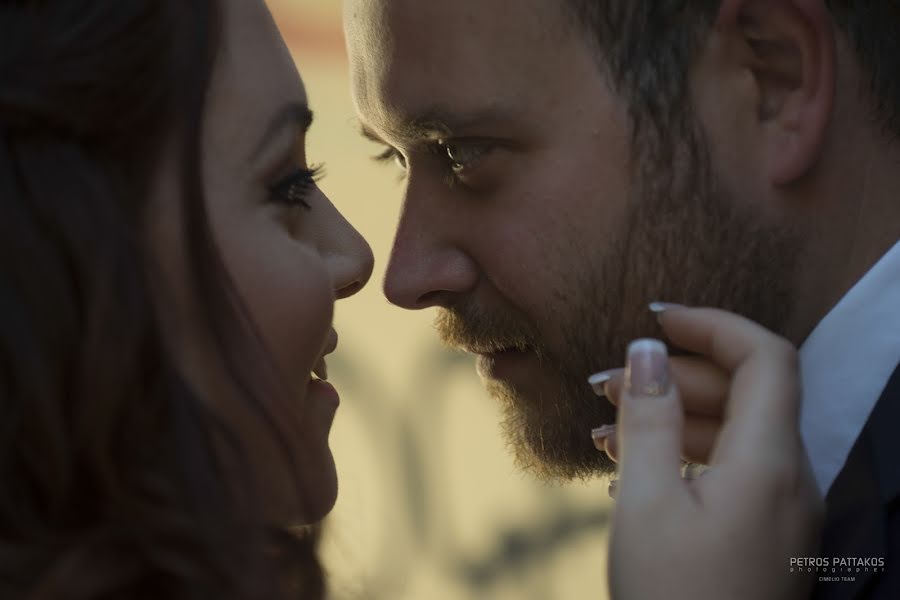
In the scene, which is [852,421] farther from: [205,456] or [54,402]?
[54,402]

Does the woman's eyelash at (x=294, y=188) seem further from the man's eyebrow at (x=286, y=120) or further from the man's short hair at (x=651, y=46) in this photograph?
the man's short hair at (x=651, y=46)

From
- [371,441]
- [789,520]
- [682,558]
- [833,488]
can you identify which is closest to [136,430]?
[682,558]

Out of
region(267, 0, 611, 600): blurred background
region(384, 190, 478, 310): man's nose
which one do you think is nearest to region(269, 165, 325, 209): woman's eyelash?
region(384, 190, 478, 310): man's nose

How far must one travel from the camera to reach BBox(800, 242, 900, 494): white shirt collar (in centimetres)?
202

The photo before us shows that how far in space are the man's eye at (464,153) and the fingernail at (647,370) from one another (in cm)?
78

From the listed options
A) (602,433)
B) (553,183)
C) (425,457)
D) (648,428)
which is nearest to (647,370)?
(648,428)

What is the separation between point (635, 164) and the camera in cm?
236

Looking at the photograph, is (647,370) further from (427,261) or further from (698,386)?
(427,261)

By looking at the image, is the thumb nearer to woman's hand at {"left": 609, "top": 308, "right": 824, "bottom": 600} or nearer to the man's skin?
woman's hand at {"left": 609, "top": 308, "right": 824, "bottom": 600}

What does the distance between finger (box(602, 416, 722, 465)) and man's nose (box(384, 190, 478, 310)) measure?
2.30ft

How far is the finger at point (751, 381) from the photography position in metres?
1.68

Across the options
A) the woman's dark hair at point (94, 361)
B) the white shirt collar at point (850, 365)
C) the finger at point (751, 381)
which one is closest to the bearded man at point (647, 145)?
the white shirt collar at point (850, 365)

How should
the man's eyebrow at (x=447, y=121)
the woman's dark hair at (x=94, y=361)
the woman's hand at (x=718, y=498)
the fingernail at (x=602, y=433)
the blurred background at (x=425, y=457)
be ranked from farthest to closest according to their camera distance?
the blurred background at (x=425, y=457)
the man's eyebrow at (x=447, y=121)
the fingernail at (x=602, y=433)
the woman's hand at (x=718, y=498)
the woman's dark hair at (x=94, y=361)

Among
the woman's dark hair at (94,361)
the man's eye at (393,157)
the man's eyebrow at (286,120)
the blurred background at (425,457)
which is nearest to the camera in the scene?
the woman's dark hair at (94,361)
